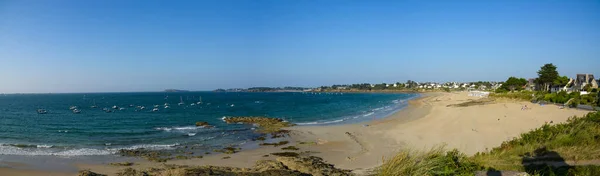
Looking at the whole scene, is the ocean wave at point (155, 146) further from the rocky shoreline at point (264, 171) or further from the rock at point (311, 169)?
the rock at point (311, 169)

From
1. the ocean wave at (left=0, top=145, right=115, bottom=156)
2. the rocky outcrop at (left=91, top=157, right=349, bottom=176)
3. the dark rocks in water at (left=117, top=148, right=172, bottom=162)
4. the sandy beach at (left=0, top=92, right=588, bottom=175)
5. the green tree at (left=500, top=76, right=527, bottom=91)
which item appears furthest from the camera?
the green tree at (left=500, top=76, right=527, bottom=91)

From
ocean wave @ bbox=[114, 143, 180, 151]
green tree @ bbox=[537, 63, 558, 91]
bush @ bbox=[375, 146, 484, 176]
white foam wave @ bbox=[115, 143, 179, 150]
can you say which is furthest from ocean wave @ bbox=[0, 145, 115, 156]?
green tree @ bbox=[537, 63, 558, 91]

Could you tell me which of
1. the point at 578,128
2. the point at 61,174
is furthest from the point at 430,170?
the point at 61,174

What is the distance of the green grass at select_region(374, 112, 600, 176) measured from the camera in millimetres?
6457

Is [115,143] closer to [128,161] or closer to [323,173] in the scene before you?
[128,161]

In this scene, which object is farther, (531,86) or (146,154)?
(531,86)

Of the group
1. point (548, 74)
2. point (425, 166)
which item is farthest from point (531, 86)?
point (425, 166)

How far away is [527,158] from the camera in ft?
27.8

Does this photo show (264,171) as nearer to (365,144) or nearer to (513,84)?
(365,144)

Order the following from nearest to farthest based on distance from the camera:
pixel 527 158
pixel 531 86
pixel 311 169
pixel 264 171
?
pixel 527 158
pixel 264 171
pixel 311 169
pixel 531 86

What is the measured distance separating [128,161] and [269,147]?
768 cm

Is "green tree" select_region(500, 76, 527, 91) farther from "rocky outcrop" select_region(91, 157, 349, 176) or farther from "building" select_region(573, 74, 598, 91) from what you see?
"rocky outcrop" select_region(91, 157, 349, 176)

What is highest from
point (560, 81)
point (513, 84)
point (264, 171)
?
point (560, 81)

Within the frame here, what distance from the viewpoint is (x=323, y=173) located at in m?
11.3
